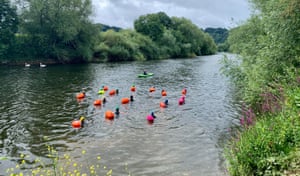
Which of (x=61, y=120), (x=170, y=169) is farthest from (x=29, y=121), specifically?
(x=170, y=169)

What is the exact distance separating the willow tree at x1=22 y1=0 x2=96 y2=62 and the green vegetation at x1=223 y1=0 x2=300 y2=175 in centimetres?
3337

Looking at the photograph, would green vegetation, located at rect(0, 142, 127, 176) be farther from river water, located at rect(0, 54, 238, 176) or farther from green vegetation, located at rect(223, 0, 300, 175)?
green vegetation, located at rect(223, 0, 300, 175)

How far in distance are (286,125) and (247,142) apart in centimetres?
89

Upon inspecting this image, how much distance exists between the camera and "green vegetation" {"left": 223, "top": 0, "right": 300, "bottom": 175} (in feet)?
18.0

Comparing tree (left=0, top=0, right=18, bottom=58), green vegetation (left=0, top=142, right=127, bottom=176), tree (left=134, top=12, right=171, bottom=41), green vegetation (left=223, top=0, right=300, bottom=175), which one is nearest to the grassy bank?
green vegetation (left=223, top=0, right=300, bottom=175)

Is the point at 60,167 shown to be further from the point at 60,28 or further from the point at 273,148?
the point at 60,28

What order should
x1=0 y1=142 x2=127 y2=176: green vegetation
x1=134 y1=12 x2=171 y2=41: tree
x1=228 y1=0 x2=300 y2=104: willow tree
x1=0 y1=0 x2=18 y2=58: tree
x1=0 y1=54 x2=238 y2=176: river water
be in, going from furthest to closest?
x1=134 y1=12 x2=171 y2=41: tree → x1=0 y1=0 x2=18 y2=58: tree → x1=228 y1=0 x2=300 y2=104: willow tree → x1=0 y1=54 x2=238 y2=176: river water → x1=0 y1=142 x2=127 y2=176: green vegetation

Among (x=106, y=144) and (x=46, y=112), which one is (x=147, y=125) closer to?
(x=106, y=144)

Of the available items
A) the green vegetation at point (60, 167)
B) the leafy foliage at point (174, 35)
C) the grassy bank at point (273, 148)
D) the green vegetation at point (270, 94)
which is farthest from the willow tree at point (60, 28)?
the grassy bank at point (273, 148)

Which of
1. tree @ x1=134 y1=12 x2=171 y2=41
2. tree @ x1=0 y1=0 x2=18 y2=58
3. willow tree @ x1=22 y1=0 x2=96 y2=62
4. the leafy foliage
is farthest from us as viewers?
tree @ x1=134 y1=12 x2=171 y2=41

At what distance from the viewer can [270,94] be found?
8.18m

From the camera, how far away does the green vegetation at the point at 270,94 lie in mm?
5484

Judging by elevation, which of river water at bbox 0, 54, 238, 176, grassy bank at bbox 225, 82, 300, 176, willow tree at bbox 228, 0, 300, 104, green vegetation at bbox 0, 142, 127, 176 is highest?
willow tree at bbox 228, 0, 300, 104

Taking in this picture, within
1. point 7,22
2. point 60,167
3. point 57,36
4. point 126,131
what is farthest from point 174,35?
point 60,167
